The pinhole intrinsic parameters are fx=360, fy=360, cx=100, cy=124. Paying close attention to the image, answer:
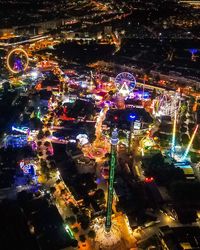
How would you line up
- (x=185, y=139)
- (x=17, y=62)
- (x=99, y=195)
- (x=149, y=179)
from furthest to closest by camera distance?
(x=17, y=62) → (x=185, y=139) → (x=149, y=179) → (x=99, y=195)

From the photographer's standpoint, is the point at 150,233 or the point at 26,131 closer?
the point at 150,233

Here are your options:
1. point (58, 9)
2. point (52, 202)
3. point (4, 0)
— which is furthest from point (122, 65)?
point (4, 0)

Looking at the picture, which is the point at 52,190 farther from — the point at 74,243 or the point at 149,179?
the point at 149,179

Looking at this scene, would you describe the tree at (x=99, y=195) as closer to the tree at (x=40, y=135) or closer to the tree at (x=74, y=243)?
the tree at (x=74, y=243)

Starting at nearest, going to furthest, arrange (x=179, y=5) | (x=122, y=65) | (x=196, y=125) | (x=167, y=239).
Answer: (x=167, y=239) < (x=196, y=125) < (x=122, y=65) < (x=179, y=5)

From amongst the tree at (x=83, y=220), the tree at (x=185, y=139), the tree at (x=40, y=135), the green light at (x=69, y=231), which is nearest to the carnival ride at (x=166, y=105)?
the tree at (x=185, y=139)

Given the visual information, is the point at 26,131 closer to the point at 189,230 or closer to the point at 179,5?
the point at 189,230

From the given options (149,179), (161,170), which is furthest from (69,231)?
(161,170)
